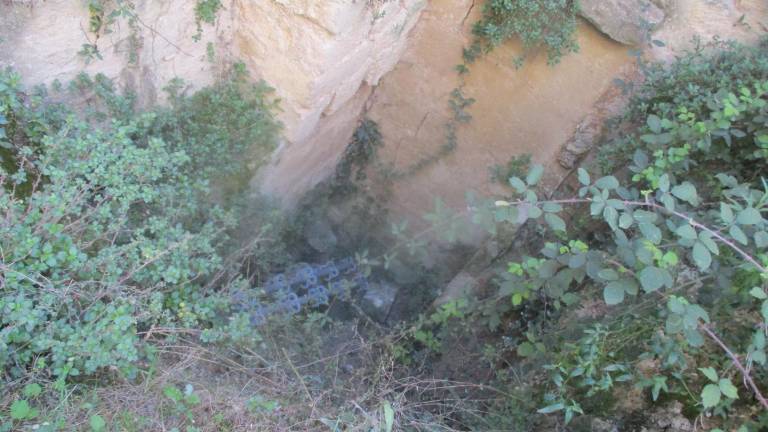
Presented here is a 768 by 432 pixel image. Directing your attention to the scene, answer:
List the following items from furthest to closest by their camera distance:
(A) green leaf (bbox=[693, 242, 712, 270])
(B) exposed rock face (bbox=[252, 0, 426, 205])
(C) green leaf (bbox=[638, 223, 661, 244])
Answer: (B) exposed rock face (bbox=[252, 0, 426, 205]) < (C) green leaf (bbox=[638, 223, 661, 244]) < (A) green leaf (bbox=[693, 242, 712, 270])

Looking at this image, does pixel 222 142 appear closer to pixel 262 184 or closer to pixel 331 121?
pixel 262 184

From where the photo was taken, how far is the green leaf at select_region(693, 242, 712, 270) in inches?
73.4

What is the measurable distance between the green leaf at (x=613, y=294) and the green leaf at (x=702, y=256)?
26 centimetres

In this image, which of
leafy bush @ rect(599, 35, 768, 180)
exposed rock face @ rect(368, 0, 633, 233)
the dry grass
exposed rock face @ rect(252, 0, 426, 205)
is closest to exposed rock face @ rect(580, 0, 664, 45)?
exposed rock face @ rect(368, 0, 633, 233)

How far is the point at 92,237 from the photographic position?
8.09ft

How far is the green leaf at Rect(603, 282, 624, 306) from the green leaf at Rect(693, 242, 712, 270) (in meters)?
0.26

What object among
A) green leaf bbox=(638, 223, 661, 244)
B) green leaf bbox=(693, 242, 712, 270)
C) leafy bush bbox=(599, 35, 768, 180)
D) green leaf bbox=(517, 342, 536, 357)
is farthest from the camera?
leafy bush bbox=(599, 35, 768, 180)

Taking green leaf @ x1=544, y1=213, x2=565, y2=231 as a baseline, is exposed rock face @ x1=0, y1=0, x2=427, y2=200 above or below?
above

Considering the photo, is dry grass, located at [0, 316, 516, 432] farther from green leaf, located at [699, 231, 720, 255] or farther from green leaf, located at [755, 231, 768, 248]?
green leaf, located at [755, 231, 768, 248]

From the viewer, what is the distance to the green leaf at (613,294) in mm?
2023

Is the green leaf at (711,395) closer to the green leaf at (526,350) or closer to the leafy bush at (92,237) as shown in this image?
the green leaf at (526,350)

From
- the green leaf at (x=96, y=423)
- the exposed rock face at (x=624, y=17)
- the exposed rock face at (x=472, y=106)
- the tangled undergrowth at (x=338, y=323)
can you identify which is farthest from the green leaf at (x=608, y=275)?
the exposed rock face at (x=624, y=17)

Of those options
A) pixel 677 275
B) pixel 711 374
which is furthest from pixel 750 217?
pixel 711 374

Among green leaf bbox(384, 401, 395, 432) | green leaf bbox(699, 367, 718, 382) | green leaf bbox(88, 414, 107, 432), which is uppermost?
green leaf bbox(88, 414, 107, 432)
